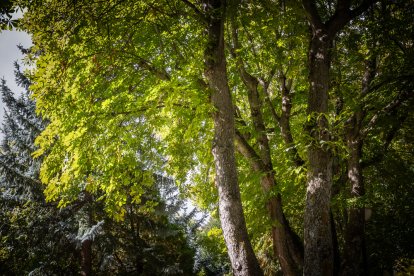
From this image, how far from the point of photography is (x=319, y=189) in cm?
405

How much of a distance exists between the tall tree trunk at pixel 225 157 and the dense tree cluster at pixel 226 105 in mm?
18

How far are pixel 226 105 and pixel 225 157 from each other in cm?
87

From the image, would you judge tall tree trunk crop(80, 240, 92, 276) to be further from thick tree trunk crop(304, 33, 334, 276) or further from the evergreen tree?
thick tree trunk crop(304, 33, 334, 276)

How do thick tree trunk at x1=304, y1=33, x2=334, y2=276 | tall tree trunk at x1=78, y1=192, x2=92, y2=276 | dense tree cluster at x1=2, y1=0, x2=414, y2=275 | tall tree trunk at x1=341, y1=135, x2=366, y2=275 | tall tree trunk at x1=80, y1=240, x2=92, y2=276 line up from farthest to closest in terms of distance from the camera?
1. tall tree trunk at x1=80, y1=240, x2=92, y2=276
2. tall tree trunk at x1=78, y1=192, x2=92, y2=276
3. tall tree trunk at x1=341, y1=135, x2=366, y2=275
4. dense tree cluster at x1=2, y1=0, x2=414, y2=275
5. thick tree trunk at x1=304, y1=33, x2=334, y2=276

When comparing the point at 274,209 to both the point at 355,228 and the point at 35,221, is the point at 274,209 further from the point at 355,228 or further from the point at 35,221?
the point at 35,221

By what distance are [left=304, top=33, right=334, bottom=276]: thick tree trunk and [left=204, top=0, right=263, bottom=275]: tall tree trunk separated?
83 cm

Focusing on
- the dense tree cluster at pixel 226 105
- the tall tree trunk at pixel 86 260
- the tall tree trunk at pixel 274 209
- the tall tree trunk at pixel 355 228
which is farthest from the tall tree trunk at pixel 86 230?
the tall tree trunk at pixel 355 228

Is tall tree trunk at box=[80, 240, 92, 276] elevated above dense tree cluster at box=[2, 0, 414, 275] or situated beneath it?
situated beneath

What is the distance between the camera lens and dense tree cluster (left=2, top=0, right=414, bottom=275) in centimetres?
431

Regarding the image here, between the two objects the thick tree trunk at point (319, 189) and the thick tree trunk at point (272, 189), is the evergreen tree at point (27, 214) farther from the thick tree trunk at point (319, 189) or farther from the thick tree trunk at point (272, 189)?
the thick tree trunk at point (319, 189)

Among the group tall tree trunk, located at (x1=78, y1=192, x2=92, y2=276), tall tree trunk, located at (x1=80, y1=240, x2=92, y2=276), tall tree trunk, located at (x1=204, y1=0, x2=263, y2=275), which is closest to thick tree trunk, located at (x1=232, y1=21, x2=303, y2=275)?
tall tree trunk, located at (x1=204, y1=0, x2=263, y2=275)

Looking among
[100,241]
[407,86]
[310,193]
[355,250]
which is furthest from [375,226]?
[100,241]

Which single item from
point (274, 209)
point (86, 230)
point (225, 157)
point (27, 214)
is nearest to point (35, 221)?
point (27, 214)

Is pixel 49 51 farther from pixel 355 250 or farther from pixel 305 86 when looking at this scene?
pixel 355 250
